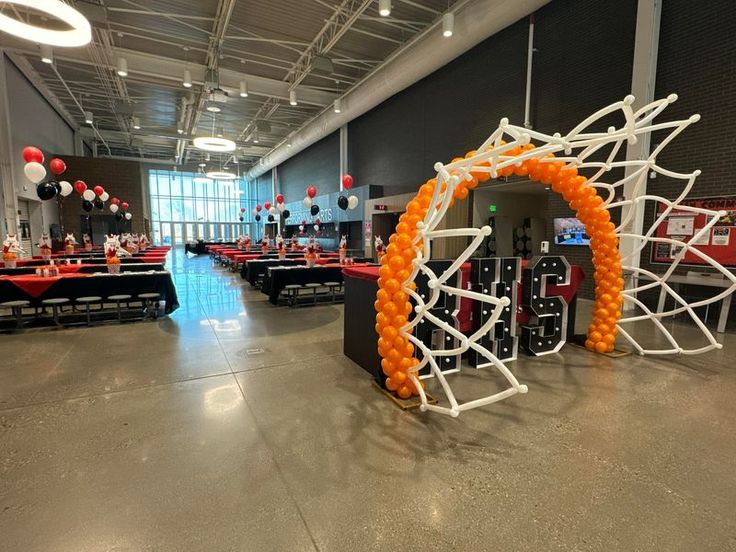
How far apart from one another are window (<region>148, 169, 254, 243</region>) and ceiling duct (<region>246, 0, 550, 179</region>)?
17.4 meters

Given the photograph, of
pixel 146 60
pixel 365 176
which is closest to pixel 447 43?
pixel 365 176

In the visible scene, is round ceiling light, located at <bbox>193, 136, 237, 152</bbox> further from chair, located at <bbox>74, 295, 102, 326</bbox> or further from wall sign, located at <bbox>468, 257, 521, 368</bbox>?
wall sign, located at <bbox>468, 257, 521, 368</bbox>

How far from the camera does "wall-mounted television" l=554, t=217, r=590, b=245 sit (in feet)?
24.7

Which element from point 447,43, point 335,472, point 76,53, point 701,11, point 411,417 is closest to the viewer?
point 335,472

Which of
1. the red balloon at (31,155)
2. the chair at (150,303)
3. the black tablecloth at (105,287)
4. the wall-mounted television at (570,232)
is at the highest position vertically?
the red balloon at (31,155)

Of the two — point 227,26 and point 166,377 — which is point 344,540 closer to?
point 166,377

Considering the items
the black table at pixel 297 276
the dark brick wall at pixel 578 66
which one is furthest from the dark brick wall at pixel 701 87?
the black table at pixel 297 276

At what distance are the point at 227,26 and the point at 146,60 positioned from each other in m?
3.24

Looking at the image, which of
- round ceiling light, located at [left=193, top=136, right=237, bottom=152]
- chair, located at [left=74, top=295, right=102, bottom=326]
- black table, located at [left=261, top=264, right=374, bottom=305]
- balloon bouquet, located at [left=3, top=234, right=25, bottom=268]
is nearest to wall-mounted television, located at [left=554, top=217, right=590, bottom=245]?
black table, located at [left=261, top=264, right=374, bottom=305]

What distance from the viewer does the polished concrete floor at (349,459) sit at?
1.78 metres

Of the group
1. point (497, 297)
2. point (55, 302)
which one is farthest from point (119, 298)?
point (497, 297)

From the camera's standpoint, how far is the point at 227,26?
939 cm

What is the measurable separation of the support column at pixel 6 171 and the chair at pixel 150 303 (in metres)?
6.89

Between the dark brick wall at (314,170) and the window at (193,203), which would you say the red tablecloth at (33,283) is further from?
the window at (193,203)
